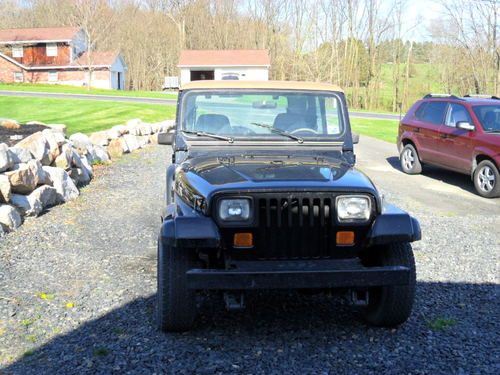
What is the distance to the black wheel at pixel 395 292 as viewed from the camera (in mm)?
4039

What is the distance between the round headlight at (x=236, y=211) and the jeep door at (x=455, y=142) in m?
7.81

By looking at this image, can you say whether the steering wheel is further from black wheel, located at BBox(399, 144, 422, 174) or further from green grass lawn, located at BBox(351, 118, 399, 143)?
green grass lawn, located at BBox(351, 118, 399, 143)

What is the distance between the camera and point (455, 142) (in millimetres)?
10898

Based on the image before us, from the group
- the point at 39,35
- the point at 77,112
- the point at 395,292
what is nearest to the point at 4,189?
the point at 395,292

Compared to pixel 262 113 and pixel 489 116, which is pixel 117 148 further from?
pixel 262 113

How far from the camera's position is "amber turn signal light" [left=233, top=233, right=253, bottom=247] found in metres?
3.78

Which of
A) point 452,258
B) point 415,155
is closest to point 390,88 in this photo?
point 415,155

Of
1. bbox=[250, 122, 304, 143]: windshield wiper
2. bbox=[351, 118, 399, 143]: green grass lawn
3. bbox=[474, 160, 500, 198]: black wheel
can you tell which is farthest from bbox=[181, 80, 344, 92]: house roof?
bbox=[351, 118, 399, 143]: green grass lawn

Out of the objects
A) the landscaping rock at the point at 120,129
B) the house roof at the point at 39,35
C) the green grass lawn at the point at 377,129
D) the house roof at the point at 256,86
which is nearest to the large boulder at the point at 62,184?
the house roof at the point at 256,86

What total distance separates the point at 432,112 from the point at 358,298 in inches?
346

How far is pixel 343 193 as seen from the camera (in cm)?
379

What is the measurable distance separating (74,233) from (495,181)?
268 inches

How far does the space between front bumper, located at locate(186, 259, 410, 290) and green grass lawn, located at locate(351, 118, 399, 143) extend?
52.4ft

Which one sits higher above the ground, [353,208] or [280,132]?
[280,132]
